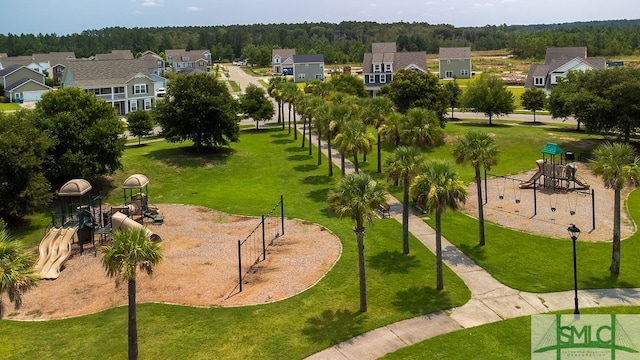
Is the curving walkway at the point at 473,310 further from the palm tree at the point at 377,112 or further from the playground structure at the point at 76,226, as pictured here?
the palm tree at the point at 377,112

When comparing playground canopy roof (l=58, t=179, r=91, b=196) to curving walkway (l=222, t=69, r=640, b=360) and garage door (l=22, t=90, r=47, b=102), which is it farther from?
garage door (l=22, t=90, r=47, b=102)

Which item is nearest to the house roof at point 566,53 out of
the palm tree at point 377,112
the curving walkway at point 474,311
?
the palm tree at point 377,112

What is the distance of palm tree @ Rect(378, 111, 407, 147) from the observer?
150 feet

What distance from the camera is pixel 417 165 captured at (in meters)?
33.6

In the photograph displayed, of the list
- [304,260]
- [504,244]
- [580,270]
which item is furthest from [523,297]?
[304,260]

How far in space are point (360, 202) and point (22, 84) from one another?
113 metres

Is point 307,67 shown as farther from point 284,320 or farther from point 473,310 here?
point 284,320

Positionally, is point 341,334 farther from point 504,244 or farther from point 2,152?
point 2,152

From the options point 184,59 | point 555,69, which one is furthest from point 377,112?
point 184,59

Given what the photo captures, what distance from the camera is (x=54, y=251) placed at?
117ft

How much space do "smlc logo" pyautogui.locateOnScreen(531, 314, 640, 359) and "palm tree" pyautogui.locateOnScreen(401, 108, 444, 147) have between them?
1979 centimetres

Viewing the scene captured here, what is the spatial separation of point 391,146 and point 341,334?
149ft

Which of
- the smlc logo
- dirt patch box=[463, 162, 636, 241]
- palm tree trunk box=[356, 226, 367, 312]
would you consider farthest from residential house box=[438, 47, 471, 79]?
the smlc logo

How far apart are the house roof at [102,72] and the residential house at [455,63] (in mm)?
78118
